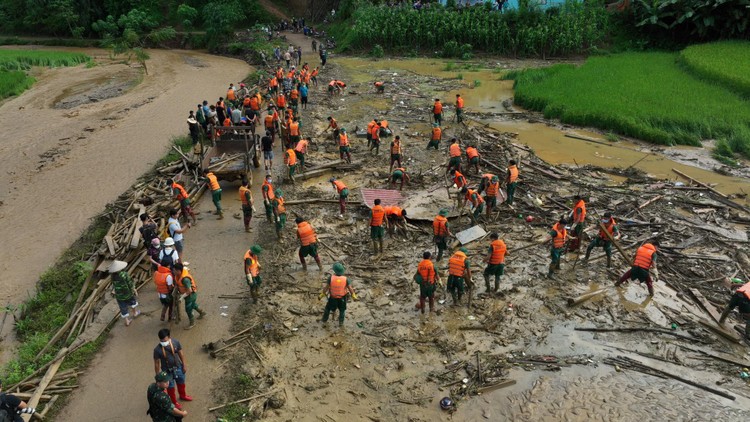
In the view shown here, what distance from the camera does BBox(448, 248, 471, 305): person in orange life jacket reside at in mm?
10133

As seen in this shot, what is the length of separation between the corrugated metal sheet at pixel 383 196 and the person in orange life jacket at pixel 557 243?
496 cm

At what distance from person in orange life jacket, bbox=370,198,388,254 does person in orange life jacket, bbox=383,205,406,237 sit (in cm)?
54

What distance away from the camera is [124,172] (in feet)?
61.1

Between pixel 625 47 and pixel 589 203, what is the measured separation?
27.4 metres

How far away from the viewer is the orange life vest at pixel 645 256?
10500 millimetres

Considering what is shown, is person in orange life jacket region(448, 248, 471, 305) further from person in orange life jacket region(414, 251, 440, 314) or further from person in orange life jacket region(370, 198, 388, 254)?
person in orange life jacket region(370, 198, 388, 254)

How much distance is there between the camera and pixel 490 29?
125 feet

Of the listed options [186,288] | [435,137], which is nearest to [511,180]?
[435,137]

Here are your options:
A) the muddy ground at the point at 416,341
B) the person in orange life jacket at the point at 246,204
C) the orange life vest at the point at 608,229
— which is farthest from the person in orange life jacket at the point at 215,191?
the orange life vest at the point at 608,229

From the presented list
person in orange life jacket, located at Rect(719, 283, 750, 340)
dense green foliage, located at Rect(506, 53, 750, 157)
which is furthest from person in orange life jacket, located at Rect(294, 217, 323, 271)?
dense green foliage, located at Rect(506, 53, 750, 157)

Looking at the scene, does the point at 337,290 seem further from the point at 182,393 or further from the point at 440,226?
the point at 440,226

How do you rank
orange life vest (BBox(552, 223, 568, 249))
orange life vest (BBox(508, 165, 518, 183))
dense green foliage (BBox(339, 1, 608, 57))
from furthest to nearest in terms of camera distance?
dense green foliage (BBox(339, 1, 608, 57)) → orange life vest (BBox(508, 165, 518, 183)) → orange life vest (BBox(552, 223, 568, 249))

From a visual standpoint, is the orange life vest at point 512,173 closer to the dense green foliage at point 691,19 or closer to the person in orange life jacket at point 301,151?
the person in orange life jacket at point 301,151

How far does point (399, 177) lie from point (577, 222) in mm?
5496
